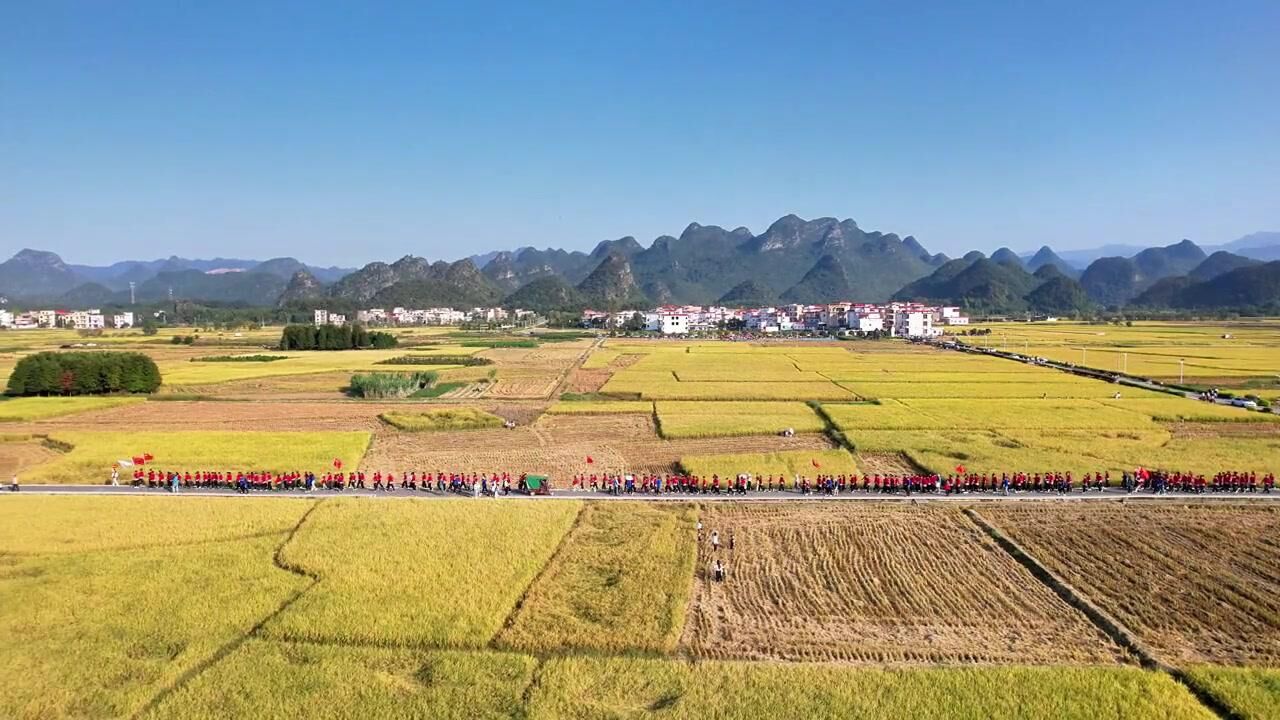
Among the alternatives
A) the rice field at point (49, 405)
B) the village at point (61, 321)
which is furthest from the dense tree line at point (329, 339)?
the village at point (61, 321)

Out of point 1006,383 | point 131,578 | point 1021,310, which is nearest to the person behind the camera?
point 131,578

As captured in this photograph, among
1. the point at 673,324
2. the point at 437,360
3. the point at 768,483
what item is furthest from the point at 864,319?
the point at 768,483

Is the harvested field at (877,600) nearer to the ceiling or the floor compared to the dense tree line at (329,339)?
nearer to the floor

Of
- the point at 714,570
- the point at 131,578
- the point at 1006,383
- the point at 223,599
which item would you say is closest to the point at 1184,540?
the point at 714,570

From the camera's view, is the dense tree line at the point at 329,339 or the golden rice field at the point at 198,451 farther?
the dense tree line at the point at 329,339

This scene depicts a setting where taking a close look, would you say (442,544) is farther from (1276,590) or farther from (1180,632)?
(1276,590)

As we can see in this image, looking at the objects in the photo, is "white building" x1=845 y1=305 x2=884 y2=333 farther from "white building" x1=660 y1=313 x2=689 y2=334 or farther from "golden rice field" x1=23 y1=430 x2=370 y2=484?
"golden rice field" x1=23 y1=430 x2=370 y2=484

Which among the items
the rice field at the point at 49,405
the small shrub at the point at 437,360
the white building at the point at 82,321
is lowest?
the rice field at the point at 49,405

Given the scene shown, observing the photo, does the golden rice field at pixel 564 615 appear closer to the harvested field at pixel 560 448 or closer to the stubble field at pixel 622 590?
the stubble field at pixel 622 590
